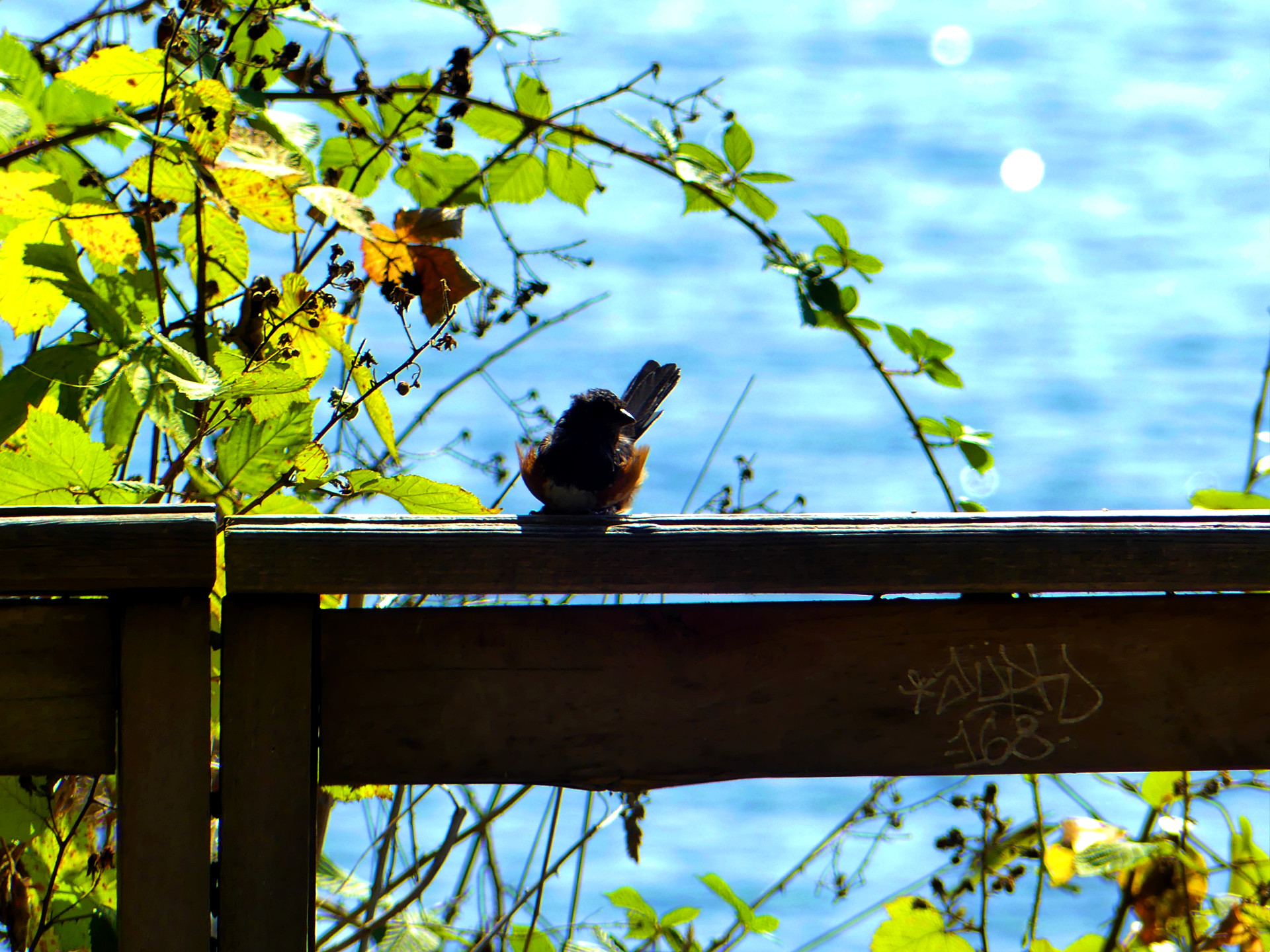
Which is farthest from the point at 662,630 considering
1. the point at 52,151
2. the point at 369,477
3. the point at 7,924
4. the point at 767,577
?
the point at 52,151

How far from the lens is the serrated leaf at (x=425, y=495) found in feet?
4.34

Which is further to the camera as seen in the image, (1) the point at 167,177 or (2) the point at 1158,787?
(2) the point at 1158,787

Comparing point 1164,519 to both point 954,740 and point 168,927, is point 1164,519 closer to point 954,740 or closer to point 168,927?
point 954,740

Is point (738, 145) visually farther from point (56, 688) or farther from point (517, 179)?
point (56, 688)

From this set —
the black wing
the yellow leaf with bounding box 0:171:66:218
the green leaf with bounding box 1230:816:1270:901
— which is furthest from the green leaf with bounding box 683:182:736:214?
the green leaf with bounding box 1230:816:1270:901

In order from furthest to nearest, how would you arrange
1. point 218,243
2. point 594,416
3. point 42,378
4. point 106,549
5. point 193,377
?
point 594,416 → point 218,243 → point 42,378 → point 193,377 → point 106,549

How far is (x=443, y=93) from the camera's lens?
5.63 feet

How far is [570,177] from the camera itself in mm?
2047

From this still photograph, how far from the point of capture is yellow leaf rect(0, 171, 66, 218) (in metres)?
1.48

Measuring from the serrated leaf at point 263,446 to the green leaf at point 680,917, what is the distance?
1.15 meters

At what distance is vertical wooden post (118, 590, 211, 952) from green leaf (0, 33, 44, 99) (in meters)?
1.08

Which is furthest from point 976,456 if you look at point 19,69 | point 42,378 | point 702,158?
point 19,69

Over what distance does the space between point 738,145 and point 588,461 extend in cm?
60

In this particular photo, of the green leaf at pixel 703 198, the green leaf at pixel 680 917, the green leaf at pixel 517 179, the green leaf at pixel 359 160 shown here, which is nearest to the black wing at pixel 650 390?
the green leaf at pixel 703 198
